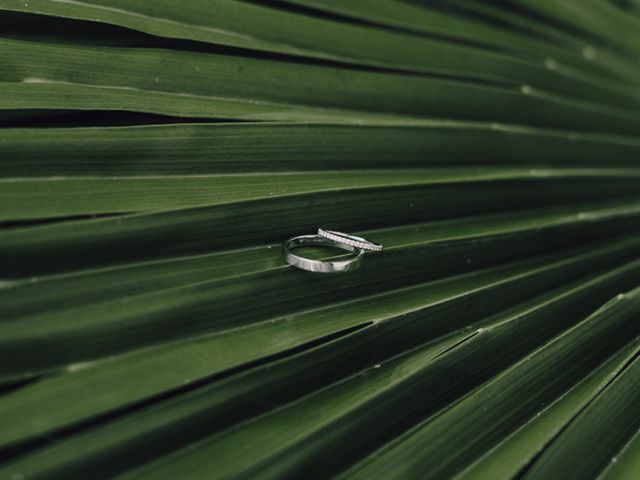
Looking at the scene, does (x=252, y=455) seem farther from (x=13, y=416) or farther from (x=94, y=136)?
(x=94, y=136)

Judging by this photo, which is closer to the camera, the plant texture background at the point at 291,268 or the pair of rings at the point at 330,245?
the plant texture background at the point at 291,268

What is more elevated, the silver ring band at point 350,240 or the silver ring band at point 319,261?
the silver ring band at point 350,240

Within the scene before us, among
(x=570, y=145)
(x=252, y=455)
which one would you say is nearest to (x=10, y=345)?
(x=252, y=455)

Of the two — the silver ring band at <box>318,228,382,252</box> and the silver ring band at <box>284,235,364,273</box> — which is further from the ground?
the silver ring band at <box>318,228,382,252</box>

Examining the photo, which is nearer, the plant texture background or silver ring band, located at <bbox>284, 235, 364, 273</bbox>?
the plant texture background
